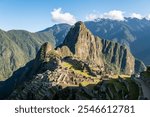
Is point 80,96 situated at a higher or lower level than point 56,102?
lower

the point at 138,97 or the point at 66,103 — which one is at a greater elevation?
the point at 66,103

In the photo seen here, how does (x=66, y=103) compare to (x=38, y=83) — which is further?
(x=38, y=83)

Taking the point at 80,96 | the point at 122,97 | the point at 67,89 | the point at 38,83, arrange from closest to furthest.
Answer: the point at 122,97 → the point at 80,96 → the point at 67,89 → the point at 38,83

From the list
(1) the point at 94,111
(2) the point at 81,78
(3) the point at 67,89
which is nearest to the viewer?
(1) the point at 94,111

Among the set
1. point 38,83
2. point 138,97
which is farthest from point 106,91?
point 38,83

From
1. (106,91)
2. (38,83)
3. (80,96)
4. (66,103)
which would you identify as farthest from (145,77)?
(66,103)

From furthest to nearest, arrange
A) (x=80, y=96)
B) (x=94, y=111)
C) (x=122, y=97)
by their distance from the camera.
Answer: (x=80, y=96) → (x=122, y=97) → (x=94, y=111)

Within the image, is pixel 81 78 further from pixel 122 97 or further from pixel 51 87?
pixel 122 97

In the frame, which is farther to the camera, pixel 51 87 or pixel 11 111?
pixel 51 87

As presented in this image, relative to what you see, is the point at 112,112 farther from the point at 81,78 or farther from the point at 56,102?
the point at 81,78
